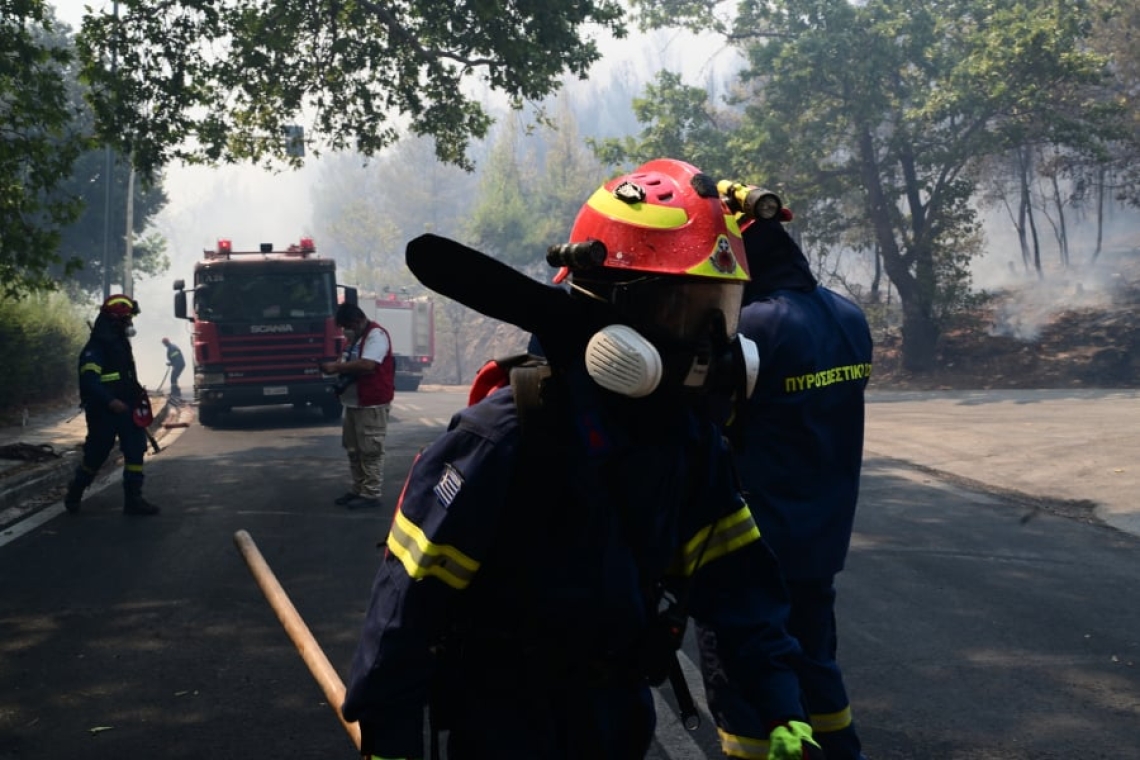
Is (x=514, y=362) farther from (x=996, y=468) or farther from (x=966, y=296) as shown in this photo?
(x=966, y=296)

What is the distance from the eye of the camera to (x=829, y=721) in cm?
325

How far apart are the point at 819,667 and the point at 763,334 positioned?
98cm

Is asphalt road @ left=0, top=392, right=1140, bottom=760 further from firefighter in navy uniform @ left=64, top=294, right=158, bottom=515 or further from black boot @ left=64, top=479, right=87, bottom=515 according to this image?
firefighter in navy uniform @ left=64, top=294, right=158, bottom=515

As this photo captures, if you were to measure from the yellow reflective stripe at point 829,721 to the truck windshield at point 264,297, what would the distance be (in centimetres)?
1688

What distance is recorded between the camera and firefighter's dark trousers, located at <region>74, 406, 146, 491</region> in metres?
9.66

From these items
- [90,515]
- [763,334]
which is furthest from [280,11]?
[763,334]

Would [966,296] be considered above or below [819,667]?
above

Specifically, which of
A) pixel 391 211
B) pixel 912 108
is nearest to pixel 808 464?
pixel 912 108

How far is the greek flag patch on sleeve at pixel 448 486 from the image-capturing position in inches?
75.8

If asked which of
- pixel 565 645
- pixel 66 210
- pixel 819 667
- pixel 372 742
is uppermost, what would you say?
pixel 66 210

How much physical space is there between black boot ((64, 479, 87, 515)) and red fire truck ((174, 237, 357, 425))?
29.5 feet

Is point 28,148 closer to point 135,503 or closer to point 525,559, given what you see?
point 135,503

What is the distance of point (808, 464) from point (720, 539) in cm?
112

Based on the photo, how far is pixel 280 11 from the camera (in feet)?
56.0
